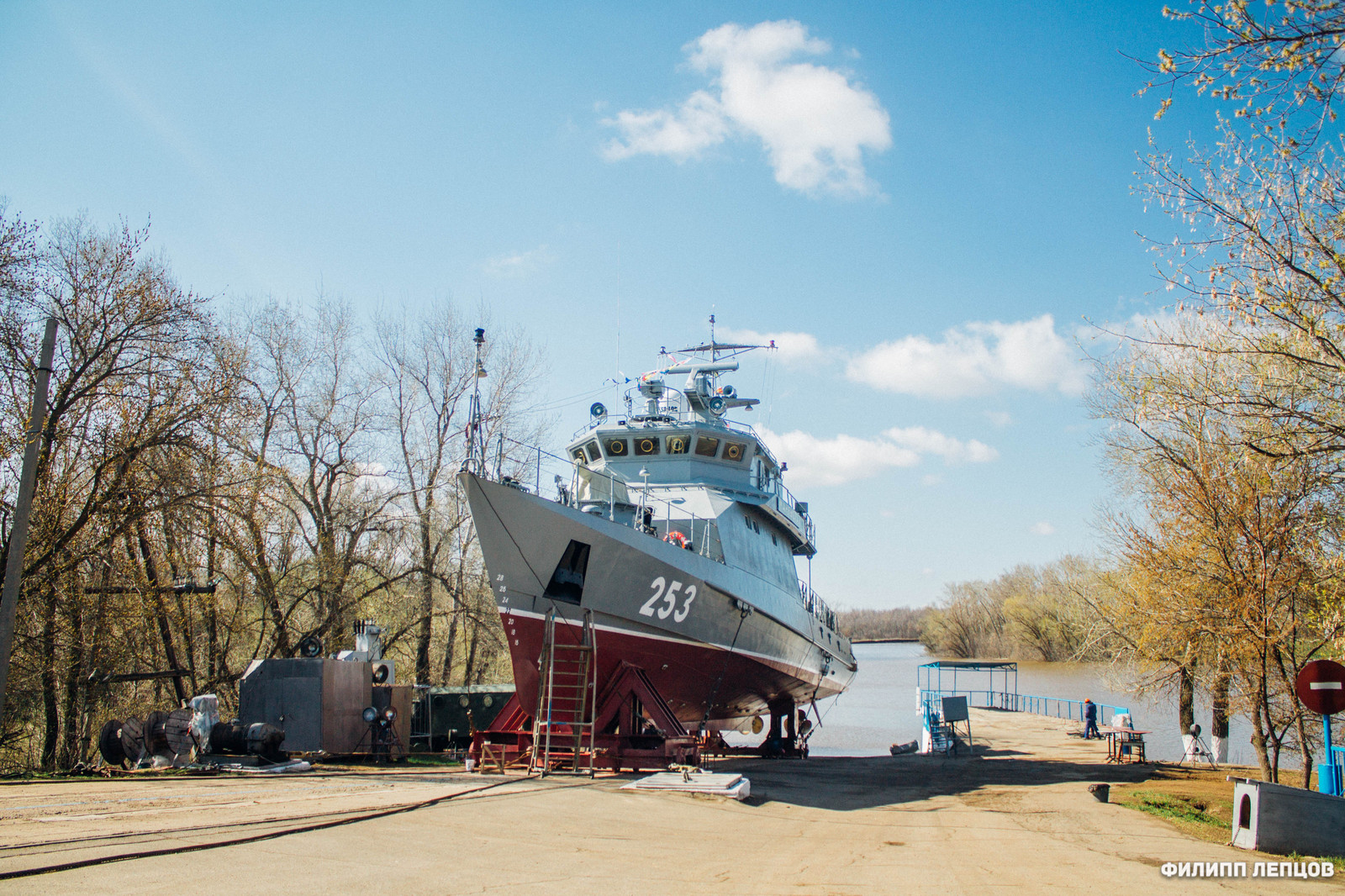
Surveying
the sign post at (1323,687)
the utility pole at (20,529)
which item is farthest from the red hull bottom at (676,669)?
the sign post at (1323,687)

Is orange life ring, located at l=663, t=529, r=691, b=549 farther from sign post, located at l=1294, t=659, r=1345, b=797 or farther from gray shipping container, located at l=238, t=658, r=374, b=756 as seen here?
sign post, located at l=1294, t=659, r=1345, b=797

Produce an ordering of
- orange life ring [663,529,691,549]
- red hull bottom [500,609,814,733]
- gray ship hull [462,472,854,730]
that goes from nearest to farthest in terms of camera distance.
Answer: gray ship hull [462,472,854,730] → red hull bottom [500,609,814,733] → orange life ring [663,529,691,549]

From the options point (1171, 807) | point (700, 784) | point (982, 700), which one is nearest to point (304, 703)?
point (700, 784)

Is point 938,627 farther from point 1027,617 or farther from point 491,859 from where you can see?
point 491,859

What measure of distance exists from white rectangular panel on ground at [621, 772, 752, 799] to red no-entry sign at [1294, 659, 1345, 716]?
5.60 metres

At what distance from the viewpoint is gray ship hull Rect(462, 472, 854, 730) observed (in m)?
12.8

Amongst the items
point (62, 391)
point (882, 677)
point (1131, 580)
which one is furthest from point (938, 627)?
point (62, 391)

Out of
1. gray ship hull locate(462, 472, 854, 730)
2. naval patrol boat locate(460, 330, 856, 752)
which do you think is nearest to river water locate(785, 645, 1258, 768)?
naval patrol boat locate(460, 330, 856, 752)

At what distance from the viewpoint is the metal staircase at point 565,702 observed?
1195 cm

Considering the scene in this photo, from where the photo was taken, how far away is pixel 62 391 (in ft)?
48.1

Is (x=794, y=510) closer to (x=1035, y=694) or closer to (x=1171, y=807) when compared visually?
(x=1171, y=807)

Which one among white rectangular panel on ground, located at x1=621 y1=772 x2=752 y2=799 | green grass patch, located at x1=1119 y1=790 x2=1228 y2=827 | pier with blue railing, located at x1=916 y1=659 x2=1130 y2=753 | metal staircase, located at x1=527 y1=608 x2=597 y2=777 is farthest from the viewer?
pier with blue railing, located at x1=916 y1=659 x2=1130 y2=753

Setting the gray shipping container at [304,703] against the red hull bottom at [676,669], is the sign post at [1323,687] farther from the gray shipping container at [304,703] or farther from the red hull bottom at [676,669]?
the gray shipping container at [304,703]

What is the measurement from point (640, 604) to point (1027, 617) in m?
47.0
